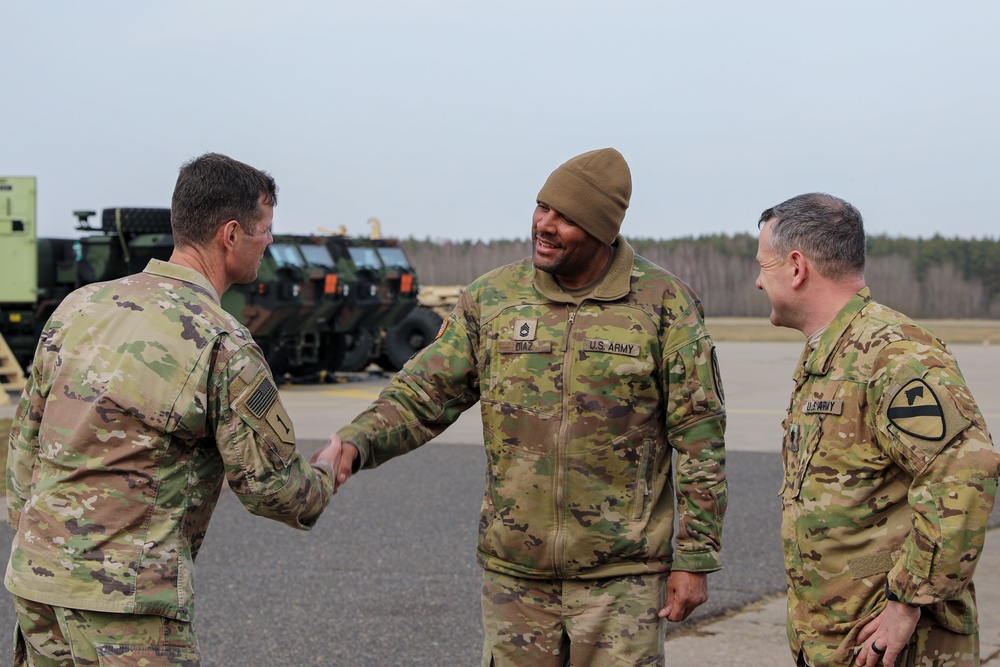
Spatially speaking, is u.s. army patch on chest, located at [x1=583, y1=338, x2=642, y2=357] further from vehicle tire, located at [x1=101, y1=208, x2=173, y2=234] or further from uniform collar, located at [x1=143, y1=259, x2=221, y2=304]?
vehicle tire, located at [x1=101, y1=208, x2=173, y2=234]

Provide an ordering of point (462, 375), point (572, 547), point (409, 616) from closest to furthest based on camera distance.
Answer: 1. point (572, 547)
2. point (462, 375)
3. point (409, 616)

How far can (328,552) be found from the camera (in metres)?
7.43

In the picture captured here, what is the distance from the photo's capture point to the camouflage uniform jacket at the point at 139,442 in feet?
8.95

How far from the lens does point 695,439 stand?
339 cm

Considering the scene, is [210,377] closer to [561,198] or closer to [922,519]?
[561,198]

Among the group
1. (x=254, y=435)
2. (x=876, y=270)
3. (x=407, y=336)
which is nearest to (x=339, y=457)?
(x=254, y=435)

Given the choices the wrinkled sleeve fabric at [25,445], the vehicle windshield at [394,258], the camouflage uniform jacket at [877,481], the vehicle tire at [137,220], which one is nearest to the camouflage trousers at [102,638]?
the wrinkled sleeve fabric at [25,445]

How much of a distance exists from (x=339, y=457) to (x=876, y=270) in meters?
72.7

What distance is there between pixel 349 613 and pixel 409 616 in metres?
0.30

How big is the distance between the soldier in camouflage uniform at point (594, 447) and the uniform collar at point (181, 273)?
74 centimetres

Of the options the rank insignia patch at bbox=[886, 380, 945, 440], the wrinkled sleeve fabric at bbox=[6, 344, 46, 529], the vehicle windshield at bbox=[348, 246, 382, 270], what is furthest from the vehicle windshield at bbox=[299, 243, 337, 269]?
the rank insignia patch at bbox=[886, 380, 945, 440]

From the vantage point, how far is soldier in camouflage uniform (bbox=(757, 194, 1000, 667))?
2.69 meters

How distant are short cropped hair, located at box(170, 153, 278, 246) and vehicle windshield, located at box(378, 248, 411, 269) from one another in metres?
18.5

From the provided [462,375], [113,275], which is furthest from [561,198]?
[113,275]
